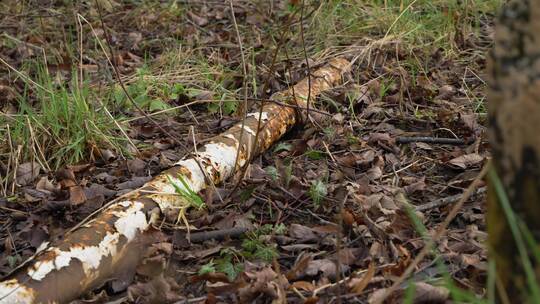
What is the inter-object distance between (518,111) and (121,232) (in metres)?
1.96

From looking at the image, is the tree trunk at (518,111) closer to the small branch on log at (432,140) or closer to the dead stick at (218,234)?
the dead stick at (218,234)

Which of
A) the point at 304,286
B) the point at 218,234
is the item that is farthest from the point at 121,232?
the point at 304,286

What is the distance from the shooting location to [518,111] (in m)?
1.67

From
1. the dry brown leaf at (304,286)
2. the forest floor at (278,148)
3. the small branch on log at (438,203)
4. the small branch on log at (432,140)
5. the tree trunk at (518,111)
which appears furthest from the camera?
the small branch on log at (432,140)

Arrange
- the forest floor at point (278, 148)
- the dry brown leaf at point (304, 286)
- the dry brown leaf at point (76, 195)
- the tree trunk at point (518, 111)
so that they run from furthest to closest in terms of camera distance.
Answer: the dry brown leaf at point (76, 195) < the forest floor at point (278, 148) < the dry brown leaf at point (304, 286) < the tree trunk at point (518, 111)

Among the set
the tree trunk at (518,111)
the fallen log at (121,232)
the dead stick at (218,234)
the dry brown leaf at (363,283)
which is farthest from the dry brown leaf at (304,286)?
the tree trunk at (518,111)

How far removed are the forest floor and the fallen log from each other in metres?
0.10

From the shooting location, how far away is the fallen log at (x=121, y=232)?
271cm

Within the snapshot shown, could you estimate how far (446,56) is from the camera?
219 inches

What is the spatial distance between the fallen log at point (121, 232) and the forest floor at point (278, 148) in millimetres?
97

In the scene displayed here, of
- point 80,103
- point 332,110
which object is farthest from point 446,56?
point 80,103

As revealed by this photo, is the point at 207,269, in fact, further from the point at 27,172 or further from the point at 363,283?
the point at 27,172

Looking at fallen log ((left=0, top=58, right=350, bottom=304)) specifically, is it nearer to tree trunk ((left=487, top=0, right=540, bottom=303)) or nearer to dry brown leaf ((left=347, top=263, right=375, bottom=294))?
dry brown leaf ((left=347, top=263, right=375, bottom=294))

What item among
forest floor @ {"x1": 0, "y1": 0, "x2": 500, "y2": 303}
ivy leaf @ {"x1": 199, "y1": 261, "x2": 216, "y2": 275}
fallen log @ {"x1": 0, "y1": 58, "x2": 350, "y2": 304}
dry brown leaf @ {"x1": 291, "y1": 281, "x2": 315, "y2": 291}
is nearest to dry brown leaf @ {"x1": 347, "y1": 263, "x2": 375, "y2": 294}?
forest floor @ {"x1": 0, "y1": 0, "x2": 500, "y2": 303}
